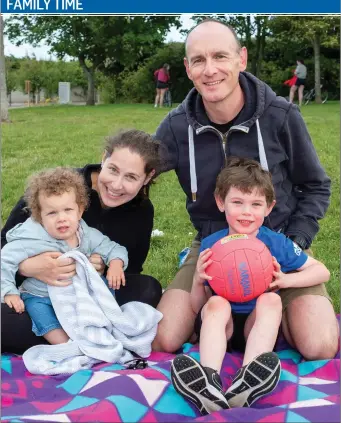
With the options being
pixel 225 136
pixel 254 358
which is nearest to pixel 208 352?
pixel 254 358

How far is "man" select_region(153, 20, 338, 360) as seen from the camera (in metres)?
3.33

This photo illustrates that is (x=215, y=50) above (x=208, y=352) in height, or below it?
above

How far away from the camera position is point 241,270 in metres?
3.05

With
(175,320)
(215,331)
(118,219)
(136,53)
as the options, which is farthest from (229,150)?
(136,53)

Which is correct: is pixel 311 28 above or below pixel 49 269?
above

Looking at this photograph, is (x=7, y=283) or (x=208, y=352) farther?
(x=7, y=283)

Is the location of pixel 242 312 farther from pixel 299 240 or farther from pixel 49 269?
pixel 49 269

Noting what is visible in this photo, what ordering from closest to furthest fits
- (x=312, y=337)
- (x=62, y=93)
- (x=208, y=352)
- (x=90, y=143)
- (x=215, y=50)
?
(x=208, y=352) → (x=312, y=337) → (x=215, y=50) → (x=90, y=143) → (x=62, y=93)

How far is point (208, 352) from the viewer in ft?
9.27

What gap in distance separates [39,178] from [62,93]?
19.6 metres

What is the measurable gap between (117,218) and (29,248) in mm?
556

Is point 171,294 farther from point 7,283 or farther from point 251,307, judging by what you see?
point 7,283

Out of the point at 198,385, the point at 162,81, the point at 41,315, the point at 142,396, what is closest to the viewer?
the point at 198,385

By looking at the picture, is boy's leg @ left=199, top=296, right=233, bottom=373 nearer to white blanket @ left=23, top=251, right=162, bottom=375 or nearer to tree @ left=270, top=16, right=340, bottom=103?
white blanket @ left=23, top=251, right=162, bottom=375
